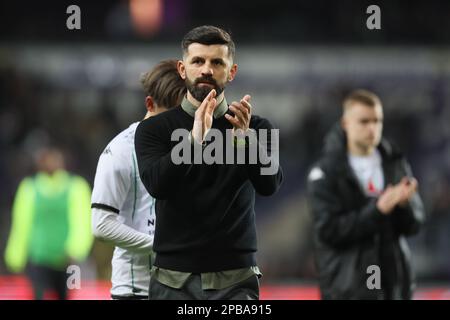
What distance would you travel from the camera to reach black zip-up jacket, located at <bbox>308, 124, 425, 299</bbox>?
6.03 m

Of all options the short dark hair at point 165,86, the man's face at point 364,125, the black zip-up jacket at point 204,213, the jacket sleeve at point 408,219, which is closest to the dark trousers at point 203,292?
the black zip-up jacket at point 204,213

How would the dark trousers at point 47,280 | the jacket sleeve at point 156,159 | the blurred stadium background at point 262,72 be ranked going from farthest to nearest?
the blurred stadium background at point 262,72, the dark trousers at point 47,280, the jacket sleeve at point 156,159

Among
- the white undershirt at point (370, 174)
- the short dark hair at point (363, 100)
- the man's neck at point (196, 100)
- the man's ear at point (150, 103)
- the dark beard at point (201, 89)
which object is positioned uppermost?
the short dark hair at point (363, 100)

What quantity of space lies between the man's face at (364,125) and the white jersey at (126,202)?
1.92 meters

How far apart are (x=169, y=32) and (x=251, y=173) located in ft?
48.4

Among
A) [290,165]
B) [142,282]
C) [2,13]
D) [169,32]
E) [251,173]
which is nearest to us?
[251,173]

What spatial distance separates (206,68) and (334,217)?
2.35 metres

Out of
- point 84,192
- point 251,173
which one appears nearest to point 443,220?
point 84,192

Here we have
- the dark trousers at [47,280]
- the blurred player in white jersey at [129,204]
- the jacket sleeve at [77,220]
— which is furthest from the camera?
the jacket sleeve at [77,220]

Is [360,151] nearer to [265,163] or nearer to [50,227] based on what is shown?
[265,163]

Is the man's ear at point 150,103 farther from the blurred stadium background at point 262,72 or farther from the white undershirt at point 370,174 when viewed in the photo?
the blurred stadium background at point 262,72

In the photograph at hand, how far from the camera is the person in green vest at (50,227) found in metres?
8.64

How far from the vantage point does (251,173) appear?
400 cm
